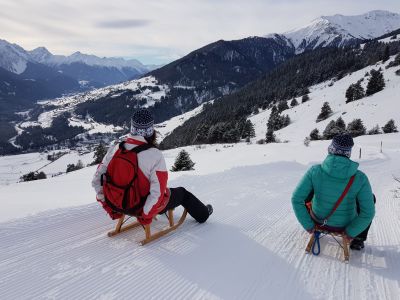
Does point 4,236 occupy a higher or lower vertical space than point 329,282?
higher

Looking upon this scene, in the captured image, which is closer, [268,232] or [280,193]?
[268,232]

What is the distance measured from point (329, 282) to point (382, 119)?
2364 inches

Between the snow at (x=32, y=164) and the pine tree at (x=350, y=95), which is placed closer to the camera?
the pine tree at (x=350, y=95)

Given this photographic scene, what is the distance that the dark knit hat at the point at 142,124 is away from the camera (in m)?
4.96

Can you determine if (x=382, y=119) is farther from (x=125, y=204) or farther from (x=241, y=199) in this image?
(x=125, y=204)

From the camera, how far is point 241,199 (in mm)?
8758

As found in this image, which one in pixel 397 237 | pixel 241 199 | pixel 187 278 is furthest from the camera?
pixel 241 199

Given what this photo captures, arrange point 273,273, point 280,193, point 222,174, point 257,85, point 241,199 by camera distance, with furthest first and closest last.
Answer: point 257,85 < point 222,174 < point 280,193 < point 241,199 < point 273,273

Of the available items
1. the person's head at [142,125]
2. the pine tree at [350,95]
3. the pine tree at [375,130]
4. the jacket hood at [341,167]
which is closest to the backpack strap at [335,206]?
the jacket hood at [341,167]

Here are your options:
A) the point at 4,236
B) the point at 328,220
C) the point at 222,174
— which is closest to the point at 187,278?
the point at 328,220

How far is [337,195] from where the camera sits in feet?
16.8

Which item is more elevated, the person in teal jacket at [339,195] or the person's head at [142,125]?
the person's head at [142,125]

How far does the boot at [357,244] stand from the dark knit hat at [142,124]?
139 inches

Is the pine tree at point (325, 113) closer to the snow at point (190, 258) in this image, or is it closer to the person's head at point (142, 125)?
the snow at point (190, 258)
